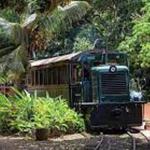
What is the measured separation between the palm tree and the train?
5.89ft

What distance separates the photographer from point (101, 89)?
1666cm

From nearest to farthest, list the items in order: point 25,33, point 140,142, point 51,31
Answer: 1. point 140,142
2. point 25,33
3. point 51,31

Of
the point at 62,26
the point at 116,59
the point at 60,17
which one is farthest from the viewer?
the point at 62,26

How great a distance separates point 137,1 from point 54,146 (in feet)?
54.5

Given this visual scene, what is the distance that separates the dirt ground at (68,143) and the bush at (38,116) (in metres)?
0.52

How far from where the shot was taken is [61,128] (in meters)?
16.0

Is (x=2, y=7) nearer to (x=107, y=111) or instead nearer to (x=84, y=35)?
(x=107, y=111)

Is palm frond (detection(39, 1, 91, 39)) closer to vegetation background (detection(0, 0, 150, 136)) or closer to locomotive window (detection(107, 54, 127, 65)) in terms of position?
vegetation background (detection(0, 0, 150, 136))

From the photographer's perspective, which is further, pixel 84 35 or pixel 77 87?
pixel 84 35

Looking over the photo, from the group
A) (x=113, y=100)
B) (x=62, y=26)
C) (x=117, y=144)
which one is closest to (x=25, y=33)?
(x=62, y=26)

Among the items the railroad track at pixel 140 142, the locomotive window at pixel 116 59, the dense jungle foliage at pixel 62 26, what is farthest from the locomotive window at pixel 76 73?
the railroad track at pixel 140 142

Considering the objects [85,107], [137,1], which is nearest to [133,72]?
[137,1]

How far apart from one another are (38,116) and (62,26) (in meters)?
6.80

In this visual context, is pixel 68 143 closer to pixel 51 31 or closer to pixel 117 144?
pixel 117 144
